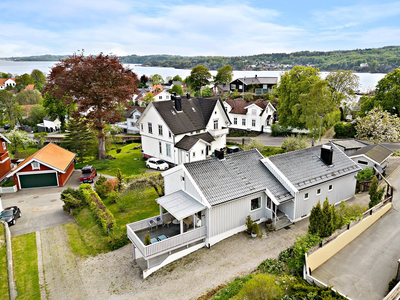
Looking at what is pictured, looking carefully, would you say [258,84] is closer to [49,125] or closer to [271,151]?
[271,151]

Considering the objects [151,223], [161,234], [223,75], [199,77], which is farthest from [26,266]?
[223,75]

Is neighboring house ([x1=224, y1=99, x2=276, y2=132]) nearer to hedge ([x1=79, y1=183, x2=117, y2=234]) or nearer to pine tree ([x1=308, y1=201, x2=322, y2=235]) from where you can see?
hedge ([x1=79, y1=183, x2=117, y2=234])

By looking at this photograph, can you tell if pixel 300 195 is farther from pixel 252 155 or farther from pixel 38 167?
pixel 38 167

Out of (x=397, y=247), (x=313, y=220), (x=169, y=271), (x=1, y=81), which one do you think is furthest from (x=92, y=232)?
(x=1, y=81)

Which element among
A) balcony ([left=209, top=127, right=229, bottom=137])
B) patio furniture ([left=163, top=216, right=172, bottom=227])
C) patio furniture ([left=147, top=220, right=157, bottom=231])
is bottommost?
patio furniture ([left=163, top=216, right=172, bottom=227])

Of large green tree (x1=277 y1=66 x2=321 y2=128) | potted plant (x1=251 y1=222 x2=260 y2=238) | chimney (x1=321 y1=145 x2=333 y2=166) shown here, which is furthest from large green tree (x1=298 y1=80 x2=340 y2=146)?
potted plant (x1=251 y1=222 x2=260 y2=238)

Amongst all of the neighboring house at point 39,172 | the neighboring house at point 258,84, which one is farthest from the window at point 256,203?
the neighboring house at point 258,84

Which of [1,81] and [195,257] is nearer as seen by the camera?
[195,257]
